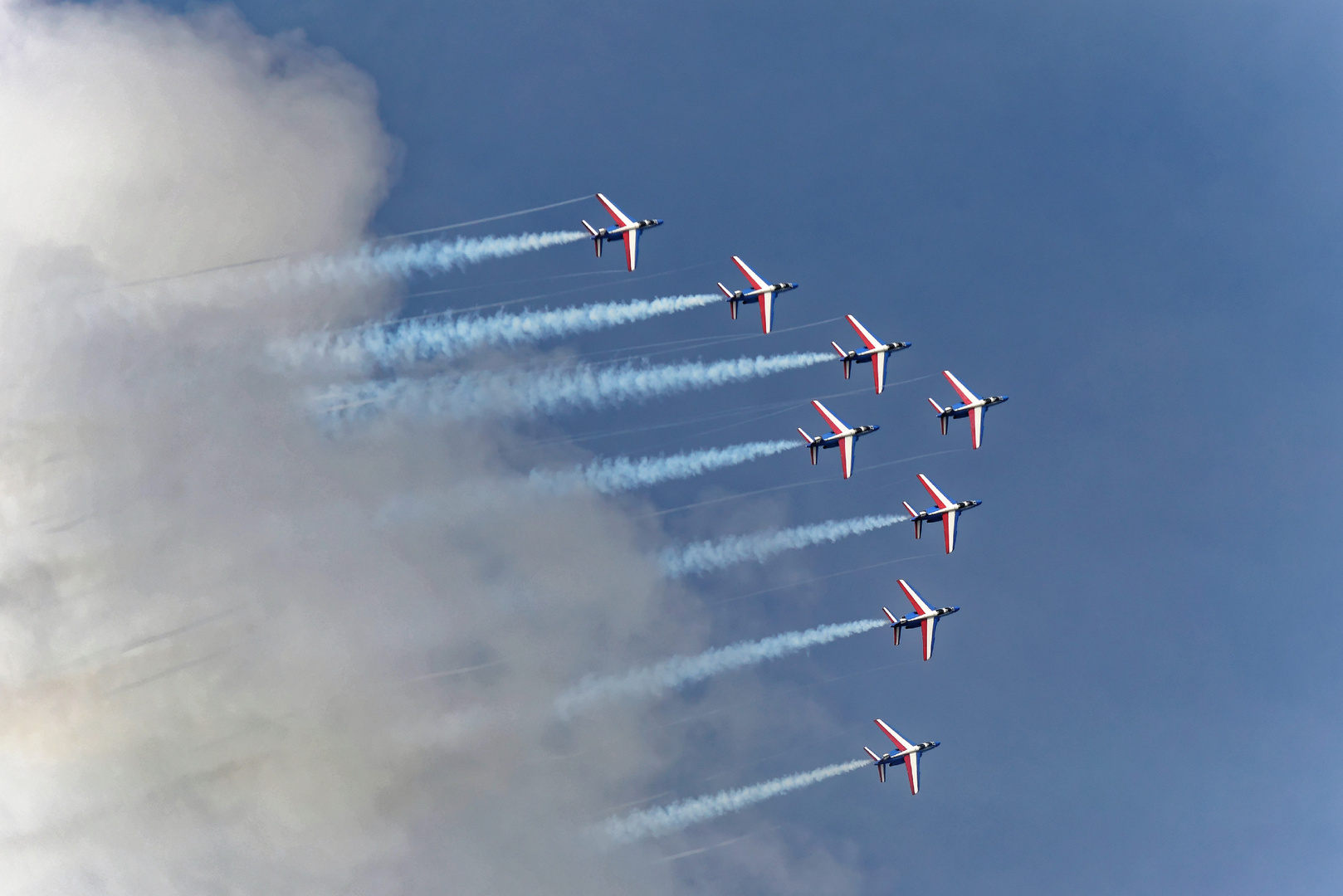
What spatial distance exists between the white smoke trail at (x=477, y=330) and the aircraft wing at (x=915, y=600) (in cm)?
2406

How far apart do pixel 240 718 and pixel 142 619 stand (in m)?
9.04

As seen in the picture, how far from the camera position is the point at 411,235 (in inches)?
3553

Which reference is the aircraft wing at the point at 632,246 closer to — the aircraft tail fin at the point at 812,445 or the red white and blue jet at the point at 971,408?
the aircraft tail fin at the point at 812,445

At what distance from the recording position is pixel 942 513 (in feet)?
305

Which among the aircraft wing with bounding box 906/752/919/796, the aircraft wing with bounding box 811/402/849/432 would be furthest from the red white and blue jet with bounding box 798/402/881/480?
the aircraft wing with bounding box 906/752/919/796

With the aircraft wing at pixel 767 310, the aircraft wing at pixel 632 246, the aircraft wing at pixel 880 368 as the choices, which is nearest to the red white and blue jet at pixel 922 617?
the aircraft wing at pixel 880 368

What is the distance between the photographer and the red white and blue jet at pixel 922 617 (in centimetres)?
9156

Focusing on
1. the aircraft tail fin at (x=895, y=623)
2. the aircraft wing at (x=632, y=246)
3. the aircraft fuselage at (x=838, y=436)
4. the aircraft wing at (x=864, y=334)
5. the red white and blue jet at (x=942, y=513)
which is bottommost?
the aircraft tail fin at (x=895, y=623)

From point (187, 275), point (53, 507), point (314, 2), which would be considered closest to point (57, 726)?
point (53, 507)

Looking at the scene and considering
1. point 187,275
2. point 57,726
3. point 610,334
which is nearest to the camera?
point 57,726

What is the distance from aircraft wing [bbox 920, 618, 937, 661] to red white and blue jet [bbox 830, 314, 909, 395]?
16.3m

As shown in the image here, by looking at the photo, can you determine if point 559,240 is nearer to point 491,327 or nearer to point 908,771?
point 491,327

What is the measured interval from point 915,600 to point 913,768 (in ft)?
38.5

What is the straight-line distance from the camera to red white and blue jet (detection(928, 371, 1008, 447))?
91.8 m
